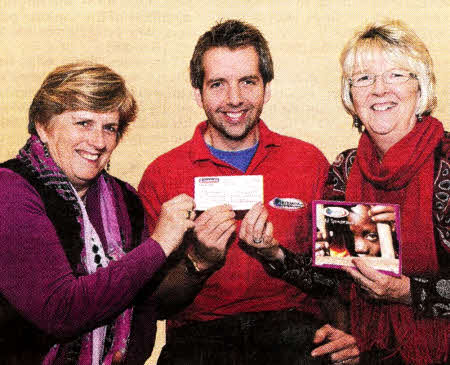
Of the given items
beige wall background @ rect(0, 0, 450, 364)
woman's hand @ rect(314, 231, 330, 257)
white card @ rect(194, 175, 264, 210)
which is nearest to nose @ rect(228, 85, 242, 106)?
beige wall background @ rect(0, 0, 450, 364)

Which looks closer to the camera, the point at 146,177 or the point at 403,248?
the point at 403,248

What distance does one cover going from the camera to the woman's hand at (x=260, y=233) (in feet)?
5.69

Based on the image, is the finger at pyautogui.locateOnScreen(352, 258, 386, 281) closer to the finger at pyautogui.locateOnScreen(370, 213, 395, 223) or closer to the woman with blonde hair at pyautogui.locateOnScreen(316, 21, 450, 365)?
the woman with blonde hair at pyautogui.locateOnScreen(316, 21, 450, 365)

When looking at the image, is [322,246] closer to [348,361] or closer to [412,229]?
[412,229]

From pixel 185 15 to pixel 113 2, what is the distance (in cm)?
33

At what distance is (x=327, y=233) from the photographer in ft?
5.58

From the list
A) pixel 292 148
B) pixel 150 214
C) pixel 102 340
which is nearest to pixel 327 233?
pixel 292 148

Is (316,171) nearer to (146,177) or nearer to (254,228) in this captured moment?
(254,228)

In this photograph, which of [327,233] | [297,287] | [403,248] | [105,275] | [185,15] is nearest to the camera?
[105,275]

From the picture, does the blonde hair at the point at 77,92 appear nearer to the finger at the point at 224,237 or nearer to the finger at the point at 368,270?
the finger at the point at 224,237

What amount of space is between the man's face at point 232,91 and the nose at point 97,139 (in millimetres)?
522

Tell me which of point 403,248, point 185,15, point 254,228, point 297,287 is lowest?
point 297,287

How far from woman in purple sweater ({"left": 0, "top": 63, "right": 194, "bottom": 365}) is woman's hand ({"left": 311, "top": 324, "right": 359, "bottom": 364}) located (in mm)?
671

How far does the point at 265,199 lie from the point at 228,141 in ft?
1.00
